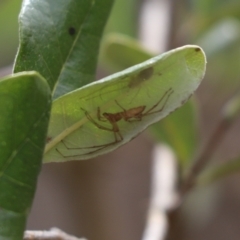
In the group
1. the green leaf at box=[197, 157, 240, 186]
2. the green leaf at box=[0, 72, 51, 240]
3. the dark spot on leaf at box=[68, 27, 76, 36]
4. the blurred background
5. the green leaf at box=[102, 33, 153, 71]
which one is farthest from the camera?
the blurred background

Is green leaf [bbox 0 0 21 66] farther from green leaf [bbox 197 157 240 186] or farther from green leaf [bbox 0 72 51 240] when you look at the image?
green leaf [bbox 0 72 51 240]

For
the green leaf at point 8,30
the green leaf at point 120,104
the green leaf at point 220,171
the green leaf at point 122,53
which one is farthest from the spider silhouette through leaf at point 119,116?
the green leaf at point 8,30

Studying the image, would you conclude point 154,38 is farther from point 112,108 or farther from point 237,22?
point 112,108

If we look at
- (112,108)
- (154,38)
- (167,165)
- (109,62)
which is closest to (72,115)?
(112,108)

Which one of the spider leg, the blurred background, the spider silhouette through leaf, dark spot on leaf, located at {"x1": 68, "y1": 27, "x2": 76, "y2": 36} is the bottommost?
the blurred background

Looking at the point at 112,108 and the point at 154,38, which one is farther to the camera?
the point at 154,38

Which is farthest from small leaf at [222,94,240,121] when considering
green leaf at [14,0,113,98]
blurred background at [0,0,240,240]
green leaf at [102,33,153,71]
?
green leaf at [14,0,113,98]
